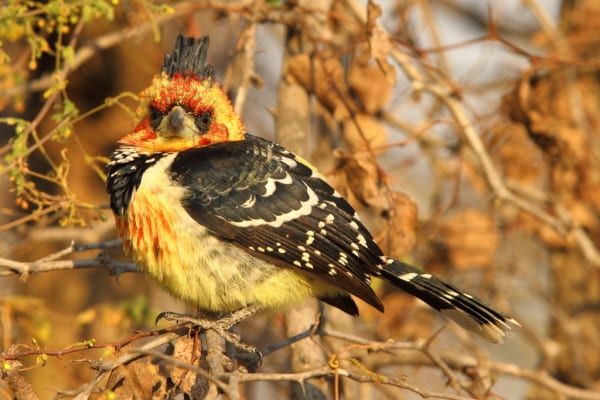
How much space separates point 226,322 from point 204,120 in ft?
2.65

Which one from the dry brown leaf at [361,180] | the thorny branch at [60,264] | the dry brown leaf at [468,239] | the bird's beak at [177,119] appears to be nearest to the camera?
the thorny branch at [60,264]

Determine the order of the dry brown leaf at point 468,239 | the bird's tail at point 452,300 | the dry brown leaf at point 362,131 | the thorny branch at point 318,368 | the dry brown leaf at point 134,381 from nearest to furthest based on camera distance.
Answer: the thorny branch at point 318,368 < the dry brown leaf at point 134,381 < the bird's tail at point 452,300 < the dry brown leaf at point 362,131 < the dry brown leaf at point 468,239

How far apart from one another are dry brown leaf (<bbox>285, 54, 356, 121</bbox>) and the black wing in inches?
26.0

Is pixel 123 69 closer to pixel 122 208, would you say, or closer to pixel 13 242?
pixel 13 242

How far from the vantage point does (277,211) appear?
3369 millimetres

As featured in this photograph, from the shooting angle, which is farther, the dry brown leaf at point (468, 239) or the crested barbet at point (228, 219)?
the dry brown leaf at point (468, 239)

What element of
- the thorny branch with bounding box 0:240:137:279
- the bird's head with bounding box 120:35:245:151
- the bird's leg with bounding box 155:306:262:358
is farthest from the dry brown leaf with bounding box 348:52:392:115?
the thorny branch with bounding box 0:240:137:279

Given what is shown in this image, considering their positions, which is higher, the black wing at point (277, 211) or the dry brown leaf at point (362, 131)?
the dry brown leaf at point (362, 131)

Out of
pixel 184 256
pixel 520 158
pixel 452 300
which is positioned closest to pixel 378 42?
pixel 452 300

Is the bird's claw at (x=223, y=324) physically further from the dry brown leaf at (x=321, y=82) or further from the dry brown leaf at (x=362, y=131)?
the dry brown leaf at (x=321, y=82)

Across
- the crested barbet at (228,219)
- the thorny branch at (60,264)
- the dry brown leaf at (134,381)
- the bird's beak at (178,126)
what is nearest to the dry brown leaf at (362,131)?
the crested barbet at (228,219)

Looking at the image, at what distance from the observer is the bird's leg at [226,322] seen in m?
3.01

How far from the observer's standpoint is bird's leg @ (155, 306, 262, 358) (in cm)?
301

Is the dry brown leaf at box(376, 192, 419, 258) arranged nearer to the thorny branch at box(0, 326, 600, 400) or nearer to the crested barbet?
the crested barbet
